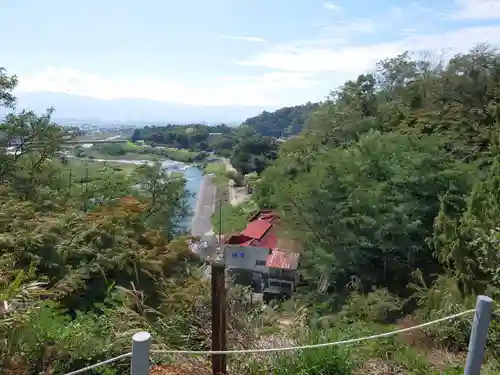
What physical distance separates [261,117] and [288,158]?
260 ft

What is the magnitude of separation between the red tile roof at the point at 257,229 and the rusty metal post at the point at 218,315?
15.9 metres

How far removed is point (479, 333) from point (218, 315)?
1.41 m

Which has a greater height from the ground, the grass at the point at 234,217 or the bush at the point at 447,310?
the bush at the point at 447,310

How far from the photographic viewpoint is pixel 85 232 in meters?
7.19

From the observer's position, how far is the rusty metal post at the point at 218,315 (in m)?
2.65

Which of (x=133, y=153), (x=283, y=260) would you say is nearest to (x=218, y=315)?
(x=283, y=260)

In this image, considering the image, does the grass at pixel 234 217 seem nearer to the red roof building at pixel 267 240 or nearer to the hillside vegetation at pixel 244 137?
the red roof building at pixel 267 240

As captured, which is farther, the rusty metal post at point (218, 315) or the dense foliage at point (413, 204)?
the dense foliage at point (413, 204)

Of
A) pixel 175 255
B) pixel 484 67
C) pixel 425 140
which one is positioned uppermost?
pixel 484 67

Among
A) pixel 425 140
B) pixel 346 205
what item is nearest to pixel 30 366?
pixel 346 205

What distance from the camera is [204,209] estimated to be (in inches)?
1469

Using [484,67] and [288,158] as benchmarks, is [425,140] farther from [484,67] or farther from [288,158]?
[288,158]

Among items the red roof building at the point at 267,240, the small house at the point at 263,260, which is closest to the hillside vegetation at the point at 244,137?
the red roof building at the point at 267,240

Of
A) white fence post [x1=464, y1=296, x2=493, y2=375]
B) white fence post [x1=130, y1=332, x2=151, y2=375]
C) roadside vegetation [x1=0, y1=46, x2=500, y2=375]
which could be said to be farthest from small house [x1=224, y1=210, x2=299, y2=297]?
white fence post [x1=130, y1=332, x2=151, y2=375]
